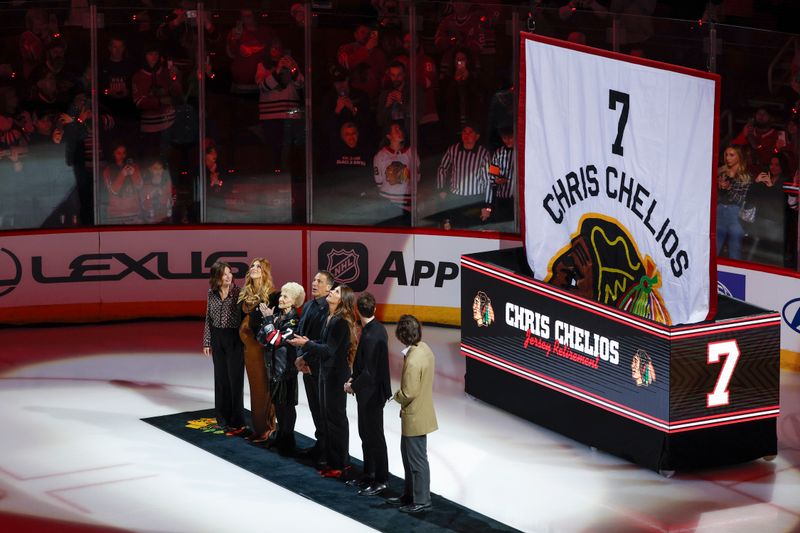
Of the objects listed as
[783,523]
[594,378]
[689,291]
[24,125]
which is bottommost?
[783,523]

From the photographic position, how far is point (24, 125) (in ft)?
49.5

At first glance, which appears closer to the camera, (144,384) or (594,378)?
(594,378)

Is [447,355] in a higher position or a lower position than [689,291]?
lower

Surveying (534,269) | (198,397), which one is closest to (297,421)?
(198,397)

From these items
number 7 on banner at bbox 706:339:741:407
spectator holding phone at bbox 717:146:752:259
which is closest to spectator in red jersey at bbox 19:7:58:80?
spectator holding phone at bbox 717:146:752:259

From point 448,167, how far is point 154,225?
3.14 meters

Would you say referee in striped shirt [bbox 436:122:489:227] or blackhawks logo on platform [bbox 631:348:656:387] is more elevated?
referee in striped shirt [bbox 436:122:489:227]

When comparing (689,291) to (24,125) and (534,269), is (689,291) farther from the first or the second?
(24,125)

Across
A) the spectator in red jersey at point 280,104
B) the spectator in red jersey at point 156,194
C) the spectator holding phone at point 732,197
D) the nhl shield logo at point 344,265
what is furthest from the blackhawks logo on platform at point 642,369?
the spectator in red jersey at point 156,194

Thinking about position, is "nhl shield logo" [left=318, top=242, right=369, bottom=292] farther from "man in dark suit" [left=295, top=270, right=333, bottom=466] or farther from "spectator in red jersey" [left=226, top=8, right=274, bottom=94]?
"man in dark suit" [left=295, top=270, right=333, bottom=466]

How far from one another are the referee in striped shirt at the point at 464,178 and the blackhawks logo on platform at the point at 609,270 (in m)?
3.39

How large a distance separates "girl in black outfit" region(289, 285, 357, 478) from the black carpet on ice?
0.77 ft

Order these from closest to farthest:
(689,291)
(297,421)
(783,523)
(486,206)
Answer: (783,523), (689,291), (297,421), (486,206)

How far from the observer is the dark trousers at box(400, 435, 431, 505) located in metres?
9.36
